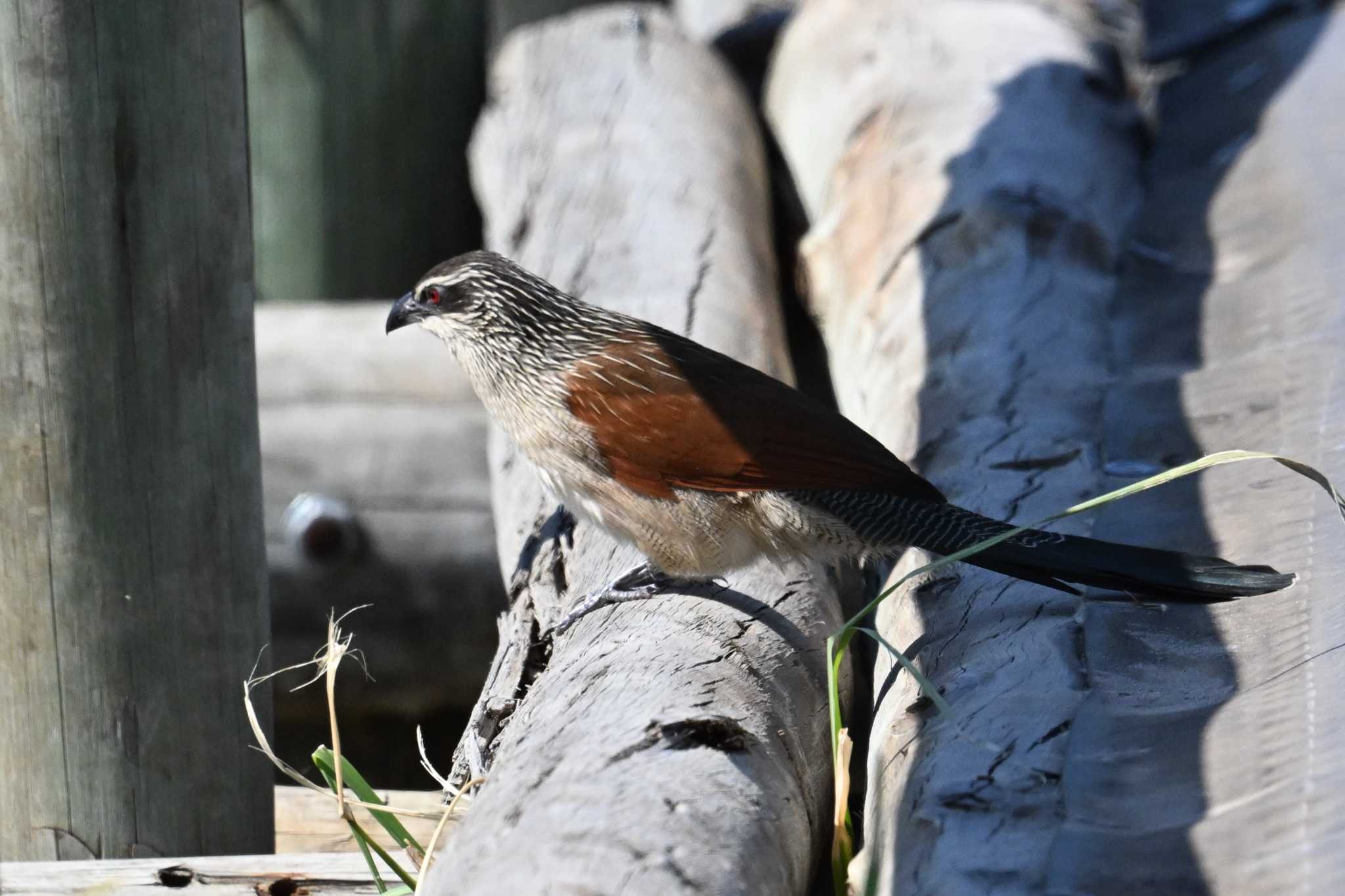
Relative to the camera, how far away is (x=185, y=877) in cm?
238

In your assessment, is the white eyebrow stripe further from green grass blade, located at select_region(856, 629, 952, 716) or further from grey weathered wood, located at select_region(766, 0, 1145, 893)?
green grass blade, located at select_region(856, 629, 952, 716)

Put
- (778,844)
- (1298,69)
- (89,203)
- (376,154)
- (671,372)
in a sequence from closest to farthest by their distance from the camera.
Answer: (778,844) < (89,203) < (671,372) < (1298,69) < (376,154)

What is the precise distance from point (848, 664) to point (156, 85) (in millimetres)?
1800

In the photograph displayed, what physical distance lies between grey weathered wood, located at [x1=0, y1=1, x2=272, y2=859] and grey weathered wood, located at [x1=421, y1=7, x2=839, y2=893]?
2.10 feet

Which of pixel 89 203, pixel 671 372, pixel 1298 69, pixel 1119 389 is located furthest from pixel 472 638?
pixel 1298 69

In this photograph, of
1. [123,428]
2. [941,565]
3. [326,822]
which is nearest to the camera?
[941,565]

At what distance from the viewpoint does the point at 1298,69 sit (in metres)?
5.02

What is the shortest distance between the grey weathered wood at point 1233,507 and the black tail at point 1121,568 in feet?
0.23

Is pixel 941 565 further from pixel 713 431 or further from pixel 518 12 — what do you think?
pixel 518 12

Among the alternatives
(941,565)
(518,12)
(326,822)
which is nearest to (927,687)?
(941,565)

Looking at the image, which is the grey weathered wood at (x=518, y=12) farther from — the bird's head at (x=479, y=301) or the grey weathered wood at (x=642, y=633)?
the bird's head at (x=479, y=301)

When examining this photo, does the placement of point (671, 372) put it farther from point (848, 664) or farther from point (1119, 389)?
point (1119, 389)

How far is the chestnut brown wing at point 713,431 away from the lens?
2.89 m

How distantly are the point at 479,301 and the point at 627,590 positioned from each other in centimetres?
91
